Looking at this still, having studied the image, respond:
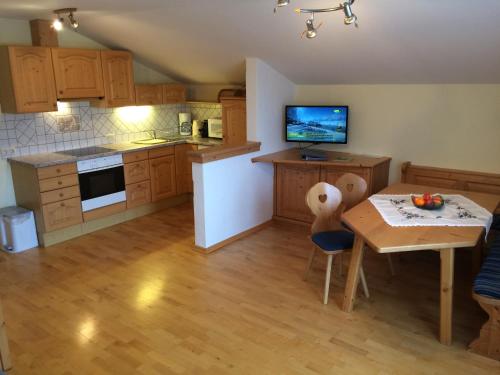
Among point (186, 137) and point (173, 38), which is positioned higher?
point (173, 38)

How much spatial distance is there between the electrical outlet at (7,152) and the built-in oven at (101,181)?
692 mm

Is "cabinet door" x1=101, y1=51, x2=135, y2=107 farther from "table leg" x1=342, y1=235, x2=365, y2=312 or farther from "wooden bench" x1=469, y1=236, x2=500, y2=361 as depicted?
"wooden bench" x1=469, y1=236, x2=500, y2=361

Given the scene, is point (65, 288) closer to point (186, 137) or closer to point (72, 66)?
point (72, 66)

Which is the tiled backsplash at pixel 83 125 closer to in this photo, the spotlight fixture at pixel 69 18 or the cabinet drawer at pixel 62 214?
the cabinet drawer at pixel 62 214

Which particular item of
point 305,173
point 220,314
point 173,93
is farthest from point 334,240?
point 173,93

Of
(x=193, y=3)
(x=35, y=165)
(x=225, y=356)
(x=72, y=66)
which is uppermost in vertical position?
(x=193, y=3)

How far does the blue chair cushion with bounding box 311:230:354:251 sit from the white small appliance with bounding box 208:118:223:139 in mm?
2648

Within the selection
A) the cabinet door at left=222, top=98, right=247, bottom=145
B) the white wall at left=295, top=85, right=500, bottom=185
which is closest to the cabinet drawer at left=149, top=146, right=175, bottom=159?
the cabinet door at left=222, top=98, right=247, bottom=145

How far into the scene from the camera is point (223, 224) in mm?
4332

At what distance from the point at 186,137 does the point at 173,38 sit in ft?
5.48

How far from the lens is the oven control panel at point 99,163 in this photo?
454 centimetres

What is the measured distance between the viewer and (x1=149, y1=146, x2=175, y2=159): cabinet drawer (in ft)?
17.3

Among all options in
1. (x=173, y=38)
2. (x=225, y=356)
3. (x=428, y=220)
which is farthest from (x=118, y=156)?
(x=428, y=220)

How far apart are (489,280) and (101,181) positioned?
388 centimetres
